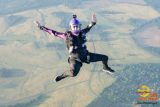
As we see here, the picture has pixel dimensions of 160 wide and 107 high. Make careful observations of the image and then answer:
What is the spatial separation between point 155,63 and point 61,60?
4293 centimetres


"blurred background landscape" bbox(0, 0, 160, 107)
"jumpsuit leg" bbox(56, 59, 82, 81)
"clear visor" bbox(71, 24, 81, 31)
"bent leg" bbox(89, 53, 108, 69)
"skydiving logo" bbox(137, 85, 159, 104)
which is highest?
"clear visor" bbox(71, 24, 81, 31)

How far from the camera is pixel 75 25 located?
16.9 metres

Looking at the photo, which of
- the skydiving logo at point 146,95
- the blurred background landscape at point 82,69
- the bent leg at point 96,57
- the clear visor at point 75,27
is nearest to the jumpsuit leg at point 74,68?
the bent leg at point 96,57

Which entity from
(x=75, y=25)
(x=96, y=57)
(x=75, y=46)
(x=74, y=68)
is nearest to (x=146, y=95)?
(x=96, y=57)

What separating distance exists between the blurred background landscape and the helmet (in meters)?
86.4

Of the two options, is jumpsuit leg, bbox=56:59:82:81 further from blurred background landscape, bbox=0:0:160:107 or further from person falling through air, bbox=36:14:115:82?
blurred background landscape, bbox=0:0:160:107

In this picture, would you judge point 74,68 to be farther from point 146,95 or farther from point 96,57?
point 146,95

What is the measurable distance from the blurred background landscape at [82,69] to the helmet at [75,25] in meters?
86.4

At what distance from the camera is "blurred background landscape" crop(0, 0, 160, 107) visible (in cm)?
11188

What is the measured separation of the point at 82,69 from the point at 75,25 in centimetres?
11389

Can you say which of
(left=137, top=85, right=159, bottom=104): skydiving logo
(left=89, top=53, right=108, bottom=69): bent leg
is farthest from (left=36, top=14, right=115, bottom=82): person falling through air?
(left=137, top=85, right=159, bottom=104): skydiving logo

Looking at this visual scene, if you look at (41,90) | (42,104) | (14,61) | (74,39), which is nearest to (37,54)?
(14,61)

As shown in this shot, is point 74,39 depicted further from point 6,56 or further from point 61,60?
point 6,56

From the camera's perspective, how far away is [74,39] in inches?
691
